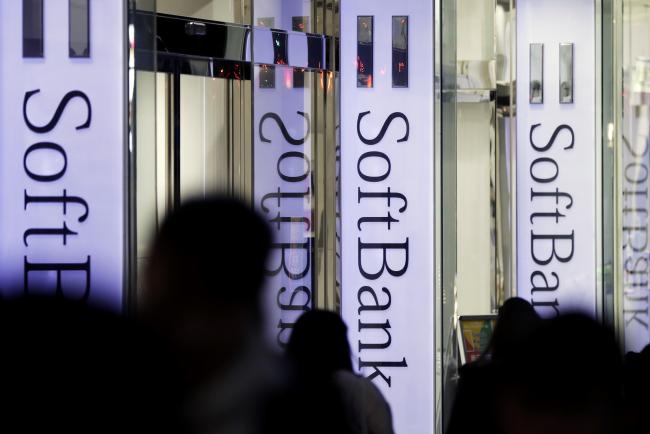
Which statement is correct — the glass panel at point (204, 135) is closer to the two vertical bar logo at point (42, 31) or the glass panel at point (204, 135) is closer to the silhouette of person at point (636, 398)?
the two vertical bar logo at point (42, 31)

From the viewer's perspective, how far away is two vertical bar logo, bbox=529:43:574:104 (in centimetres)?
549

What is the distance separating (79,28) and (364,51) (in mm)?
1924

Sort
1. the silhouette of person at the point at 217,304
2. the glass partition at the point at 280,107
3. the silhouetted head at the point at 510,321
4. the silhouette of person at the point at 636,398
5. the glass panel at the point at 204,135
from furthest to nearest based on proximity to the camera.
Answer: the glass panel at the point at 204,135
the glass partition at the point at 280,107
the silhouetted head at the point at 510,321
the silhouette of person at the point at 636,398
the silhouette of person at the point at 217,304

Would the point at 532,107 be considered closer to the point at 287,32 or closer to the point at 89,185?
the point at 287,32

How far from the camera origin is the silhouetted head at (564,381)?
1.62m

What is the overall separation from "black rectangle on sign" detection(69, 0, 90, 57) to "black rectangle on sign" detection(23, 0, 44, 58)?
0.34ft

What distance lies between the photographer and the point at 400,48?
17.2 feet

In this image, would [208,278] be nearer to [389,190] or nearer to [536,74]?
[389,190]

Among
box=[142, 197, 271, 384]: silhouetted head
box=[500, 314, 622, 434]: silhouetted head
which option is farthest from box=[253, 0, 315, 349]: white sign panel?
box=[142, 197, 271, 384]: silhouetted head

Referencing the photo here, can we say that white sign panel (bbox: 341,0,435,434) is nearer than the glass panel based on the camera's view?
Yes

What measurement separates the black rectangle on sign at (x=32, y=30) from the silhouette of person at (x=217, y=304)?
239 cm

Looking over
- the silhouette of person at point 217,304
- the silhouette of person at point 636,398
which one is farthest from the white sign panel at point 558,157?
the silhouette of person at point 217,304

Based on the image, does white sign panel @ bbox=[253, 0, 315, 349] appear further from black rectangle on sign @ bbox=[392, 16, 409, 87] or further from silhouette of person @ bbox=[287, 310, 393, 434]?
silhouette of person @ bbox=[287, 310, 393, 434]


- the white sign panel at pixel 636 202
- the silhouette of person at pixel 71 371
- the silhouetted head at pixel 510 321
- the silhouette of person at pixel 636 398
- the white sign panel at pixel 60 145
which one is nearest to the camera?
the silhouette of person at pixel 71 371
